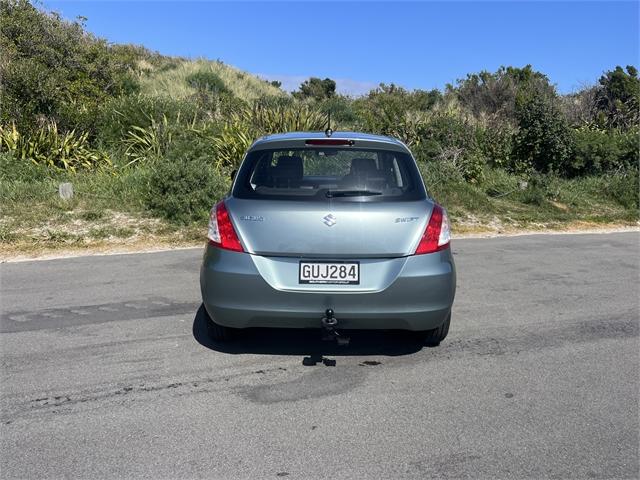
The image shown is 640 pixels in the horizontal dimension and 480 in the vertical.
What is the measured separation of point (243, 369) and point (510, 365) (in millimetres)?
1962

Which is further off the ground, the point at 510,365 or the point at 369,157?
the point at 369,157

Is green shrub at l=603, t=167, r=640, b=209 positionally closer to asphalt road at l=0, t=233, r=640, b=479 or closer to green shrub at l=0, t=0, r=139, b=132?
asphalt road at l=0, t=233, r=640, b=479

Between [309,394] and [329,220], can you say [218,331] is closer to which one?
[309,394]

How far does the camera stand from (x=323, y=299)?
13.3 feet

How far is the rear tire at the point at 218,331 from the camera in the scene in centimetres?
463

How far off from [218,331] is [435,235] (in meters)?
1.79

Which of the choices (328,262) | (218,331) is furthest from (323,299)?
(218,331)

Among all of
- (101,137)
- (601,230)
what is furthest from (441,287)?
(101,137)

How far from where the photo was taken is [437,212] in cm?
434

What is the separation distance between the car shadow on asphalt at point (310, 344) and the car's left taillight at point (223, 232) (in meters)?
0.91

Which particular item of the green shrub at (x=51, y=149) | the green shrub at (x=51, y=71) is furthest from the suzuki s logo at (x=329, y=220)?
the green shrub at (x=51, y=71)

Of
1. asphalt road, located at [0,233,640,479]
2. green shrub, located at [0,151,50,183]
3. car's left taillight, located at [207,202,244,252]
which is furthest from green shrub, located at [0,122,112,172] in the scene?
car's left taillight, located at [207,202,244,252]

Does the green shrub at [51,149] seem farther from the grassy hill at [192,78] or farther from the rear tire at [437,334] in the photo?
the grassy hill at [192,78]

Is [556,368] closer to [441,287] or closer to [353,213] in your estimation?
[441,287]
